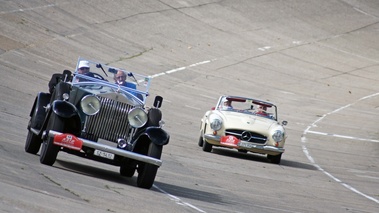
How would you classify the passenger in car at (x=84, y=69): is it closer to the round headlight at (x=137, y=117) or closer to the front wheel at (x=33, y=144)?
the front wheel at (x=33, y=144)

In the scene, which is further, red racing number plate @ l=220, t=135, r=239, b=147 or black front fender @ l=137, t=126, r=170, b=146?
red racing number plate @ l=220, t=135, r=239, b=147

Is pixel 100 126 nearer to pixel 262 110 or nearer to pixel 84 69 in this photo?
pixel 84 69

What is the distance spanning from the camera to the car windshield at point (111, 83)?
49.7 feet

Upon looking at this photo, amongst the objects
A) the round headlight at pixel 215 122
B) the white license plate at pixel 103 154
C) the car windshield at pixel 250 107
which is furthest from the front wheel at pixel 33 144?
the car windshield at pixel 250 107

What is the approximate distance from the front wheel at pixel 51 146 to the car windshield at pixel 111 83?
42.9 inches

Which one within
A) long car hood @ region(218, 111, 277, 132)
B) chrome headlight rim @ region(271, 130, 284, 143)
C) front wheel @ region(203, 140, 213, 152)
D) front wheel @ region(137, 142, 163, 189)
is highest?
long car hood @ region(218, 111, 277, 132)

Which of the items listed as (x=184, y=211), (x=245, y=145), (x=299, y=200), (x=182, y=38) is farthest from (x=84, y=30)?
(x=184, y=211)

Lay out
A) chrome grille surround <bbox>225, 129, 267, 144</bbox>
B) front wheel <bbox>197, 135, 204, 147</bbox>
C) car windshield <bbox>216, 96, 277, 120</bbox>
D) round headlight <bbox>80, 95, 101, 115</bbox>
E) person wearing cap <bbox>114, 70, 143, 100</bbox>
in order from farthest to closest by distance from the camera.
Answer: car windshield <bbox>216, 96, 277, 120</bbox>, front wheel <bbox>197, 135, 204, 147</bbox>, chrome grille surround <bbox>225, 129, 267, 144</bbox>, person wearing cap <bbox>114, 70, 143, 100</bbox>, round headlight <bbox>80, 95, 101, 115</bbox>

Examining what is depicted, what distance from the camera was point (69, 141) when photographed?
1355cm

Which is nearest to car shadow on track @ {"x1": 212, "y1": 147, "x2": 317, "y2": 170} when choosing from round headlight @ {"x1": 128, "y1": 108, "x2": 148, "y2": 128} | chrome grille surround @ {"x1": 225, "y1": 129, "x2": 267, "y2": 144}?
chrome grille surround @ {"x1": 225, "y1": 129, "x2": 267, "y2": 144}

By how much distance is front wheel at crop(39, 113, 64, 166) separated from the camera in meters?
13.8

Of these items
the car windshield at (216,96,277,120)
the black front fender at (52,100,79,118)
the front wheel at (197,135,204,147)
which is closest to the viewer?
the black front fender at (52,100,79,118)

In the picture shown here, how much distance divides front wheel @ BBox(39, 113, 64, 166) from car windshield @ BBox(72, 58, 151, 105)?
1.09m

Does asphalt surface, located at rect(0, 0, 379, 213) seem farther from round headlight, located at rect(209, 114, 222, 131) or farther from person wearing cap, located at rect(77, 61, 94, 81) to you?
person wearing cap, located at rect(77, 61, 94, 81)
